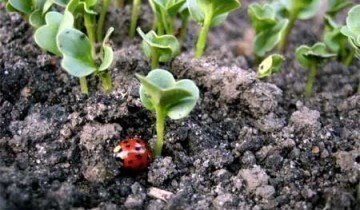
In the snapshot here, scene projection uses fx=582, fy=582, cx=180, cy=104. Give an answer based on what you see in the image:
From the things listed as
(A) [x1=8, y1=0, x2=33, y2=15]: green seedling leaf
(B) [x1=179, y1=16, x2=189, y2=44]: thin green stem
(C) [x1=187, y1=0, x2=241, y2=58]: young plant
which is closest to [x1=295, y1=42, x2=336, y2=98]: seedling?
(C) [x1=187, y1=0, x2=241, y2=58]: young plant

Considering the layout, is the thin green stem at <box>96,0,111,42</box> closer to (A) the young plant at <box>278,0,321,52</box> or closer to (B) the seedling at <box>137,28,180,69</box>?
(B) the seedling at <box>137,28,180,69</box>

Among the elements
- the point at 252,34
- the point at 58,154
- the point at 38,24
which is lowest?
the point at 252,34

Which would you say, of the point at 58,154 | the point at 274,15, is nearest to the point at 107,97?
the point at 58,154

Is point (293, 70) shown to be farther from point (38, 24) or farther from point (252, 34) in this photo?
point (38, 24)

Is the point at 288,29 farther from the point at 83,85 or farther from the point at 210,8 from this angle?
the point at 83,85

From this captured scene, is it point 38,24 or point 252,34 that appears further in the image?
point 252,34

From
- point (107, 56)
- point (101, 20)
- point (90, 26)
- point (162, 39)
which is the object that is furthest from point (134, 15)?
point (107, 56)
